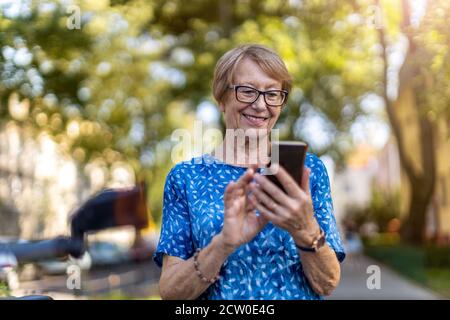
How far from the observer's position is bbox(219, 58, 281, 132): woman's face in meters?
2.15

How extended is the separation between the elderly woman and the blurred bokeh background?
5.13 metres

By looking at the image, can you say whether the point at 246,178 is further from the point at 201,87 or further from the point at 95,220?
the point at 201,87

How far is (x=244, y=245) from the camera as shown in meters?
2.09

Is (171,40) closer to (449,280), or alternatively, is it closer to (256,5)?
(256,5)

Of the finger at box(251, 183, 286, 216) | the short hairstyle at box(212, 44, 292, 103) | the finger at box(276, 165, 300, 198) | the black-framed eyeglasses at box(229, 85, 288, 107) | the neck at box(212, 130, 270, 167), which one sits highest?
the short hairstyle at box(212, 44, 292, 103)

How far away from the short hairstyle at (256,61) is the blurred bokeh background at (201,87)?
5.10 meters

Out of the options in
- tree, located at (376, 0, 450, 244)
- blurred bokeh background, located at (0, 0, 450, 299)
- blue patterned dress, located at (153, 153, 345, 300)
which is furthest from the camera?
tree, located at (376, 0, 450, 244)

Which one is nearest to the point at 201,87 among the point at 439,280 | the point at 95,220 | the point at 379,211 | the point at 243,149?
the point at 95,220

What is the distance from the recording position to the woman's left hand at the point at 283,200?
1.75m

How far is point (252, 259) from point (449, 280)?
17736mm

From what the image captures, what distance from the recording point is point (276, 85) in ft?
7.15

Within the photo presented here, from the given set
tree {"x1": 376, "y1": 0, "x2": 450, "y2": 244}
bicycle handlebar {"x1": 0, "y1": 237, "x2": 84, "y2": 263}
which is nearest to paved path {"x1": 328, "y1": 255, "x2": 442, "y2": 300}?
tree {"x1": 376, "y1": 0, "x2": 450, "y2": 244}

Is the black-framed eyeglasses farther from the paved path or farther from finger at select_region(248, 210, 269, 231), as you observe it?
the paved path
